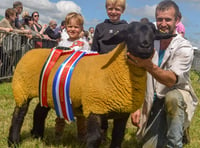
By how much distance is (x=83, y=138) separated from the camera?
4746 millimetres

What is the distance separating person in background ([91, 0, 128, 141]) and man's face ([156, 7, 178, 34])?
74cm

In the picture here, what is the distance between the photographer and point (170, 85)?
3.64 metres

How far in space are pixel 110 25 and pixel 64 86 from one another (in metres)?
1.37

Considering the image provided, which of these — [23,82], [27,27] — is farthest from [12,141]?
[27,27]

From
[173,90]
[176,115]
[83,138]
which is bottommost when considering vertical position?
[83,138]

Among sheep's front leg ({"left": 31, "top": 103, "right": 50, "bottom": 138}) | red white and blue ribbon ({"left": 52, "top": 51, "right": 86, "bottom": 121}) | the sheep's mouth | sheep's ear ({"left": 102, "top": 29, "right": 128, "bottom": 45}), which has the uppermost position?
sheep's ear ({"left": 102, "top": 29, "right": 128, "bottom": 45})

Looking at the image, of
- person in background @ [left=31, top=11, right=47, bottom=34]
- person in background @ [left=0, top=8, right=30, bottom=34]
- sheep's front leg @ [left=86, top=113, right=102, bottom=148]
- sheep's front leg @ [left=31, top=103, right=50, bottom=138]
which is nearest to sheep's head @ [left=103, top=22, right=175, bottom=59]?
sheep's front leg @ [left=86, top=113, right=102, bottom=148]

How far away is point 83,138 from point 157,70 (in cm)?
190

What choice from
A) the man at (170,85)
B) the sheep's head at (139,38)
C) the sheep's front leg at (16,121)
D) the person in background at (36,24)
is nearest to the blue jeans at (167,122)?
the man at (170,85)

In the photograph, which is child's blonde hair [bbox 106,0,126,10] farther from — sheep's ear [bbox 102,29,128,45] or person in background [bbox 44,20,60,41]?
person in background [bbox 44,20,60,41]

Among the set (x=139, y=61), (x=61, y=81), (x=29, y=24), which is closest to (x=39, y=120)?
(x=61, y=81)

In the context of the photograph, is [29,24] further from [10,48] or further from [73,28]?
[73,28]

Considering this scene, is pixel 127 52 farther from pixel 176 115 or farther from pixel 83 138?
pixel 83 138

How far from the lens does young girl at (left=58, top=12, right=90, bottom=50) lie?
4.51m
